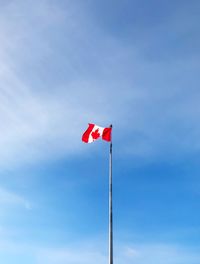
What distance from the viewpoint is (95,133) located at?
153ft

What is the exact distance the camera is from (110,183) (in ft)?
146

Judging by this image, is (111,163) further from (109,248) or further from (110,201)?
(109,248)

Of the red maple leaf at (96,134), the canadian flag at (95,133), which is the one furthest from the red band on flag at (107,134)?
the red maple leaf at (96,134)

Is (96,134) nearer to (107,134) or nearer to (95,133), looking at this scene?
(95,133)

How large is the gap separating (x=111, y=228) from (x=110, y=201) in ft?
8.54

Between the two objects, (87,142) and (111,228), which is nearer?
(111,228)

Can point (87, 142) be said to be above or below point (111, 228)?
above

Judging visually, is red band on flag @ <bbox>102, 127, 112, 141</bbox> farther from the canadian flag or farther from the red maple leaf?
the red maple leaf

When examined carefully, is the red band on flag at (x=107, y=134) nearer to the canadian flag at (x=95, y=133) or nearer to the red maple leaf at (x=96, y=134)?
the canadian flag at (x=95, y=133)

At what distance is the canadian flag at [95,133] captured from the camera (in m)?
46.3

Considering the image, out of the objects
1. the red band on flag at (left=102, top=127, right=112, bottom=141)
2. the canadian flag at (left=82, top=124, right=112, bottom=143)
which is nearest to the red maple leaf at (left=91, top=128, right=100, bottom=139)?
the canadian flag at (left=82, top=124, right=112, bottom=143)

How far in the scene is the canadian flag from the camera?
46344mm

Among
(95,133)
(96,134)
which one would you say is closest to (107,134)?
(96,134)

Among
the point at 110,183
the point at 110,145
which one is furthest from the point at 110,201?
the point at 110,145
